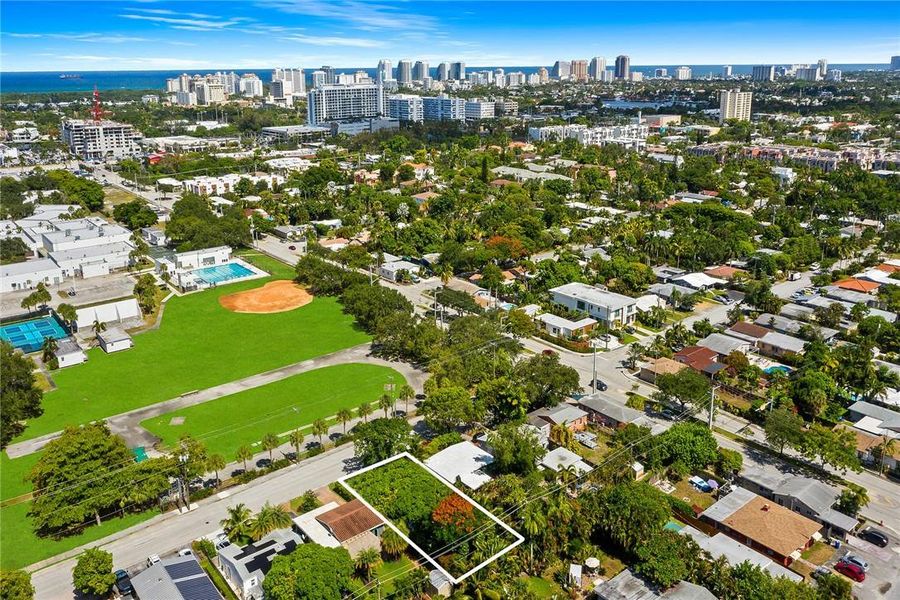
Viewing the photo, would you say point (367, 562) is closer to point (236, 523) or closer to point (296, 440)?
point (236, 523)

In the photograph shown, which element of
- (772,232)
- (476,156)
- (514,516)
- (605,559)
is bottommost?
(605,559)

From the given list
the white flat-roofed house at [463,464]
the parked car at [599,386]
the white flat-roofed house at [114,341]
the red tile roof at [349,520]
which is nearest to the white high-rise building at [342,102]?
the white flat-roofed house at [114,341]

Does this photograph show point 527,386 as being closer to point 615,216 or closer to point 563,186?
point 615,216

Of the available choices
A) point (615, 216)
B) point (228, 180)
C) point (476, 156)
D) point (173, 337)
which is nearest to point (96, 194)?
point (228, 180)

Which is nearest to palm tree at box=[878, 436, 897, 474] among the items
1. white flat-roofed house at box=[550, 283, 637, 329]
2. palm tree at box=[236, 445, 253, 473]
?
white flat-roofed house at box=[550, 283, 637, 329]

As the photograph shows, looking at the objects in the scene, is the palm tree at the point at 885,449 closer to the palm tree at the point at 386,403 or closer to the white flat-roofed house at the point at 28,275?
the palm tree at the point at 386,403

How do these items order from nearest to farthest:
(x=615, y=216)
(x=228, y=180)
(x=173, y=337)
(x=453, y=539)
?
(x=453, y=539) < (x=173, y=337) < (x=615, y=216) < (x=228, y=180)

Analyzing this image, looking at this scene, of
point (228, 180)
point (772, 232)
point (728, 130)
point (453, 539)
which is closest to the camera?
point (453, 539)
